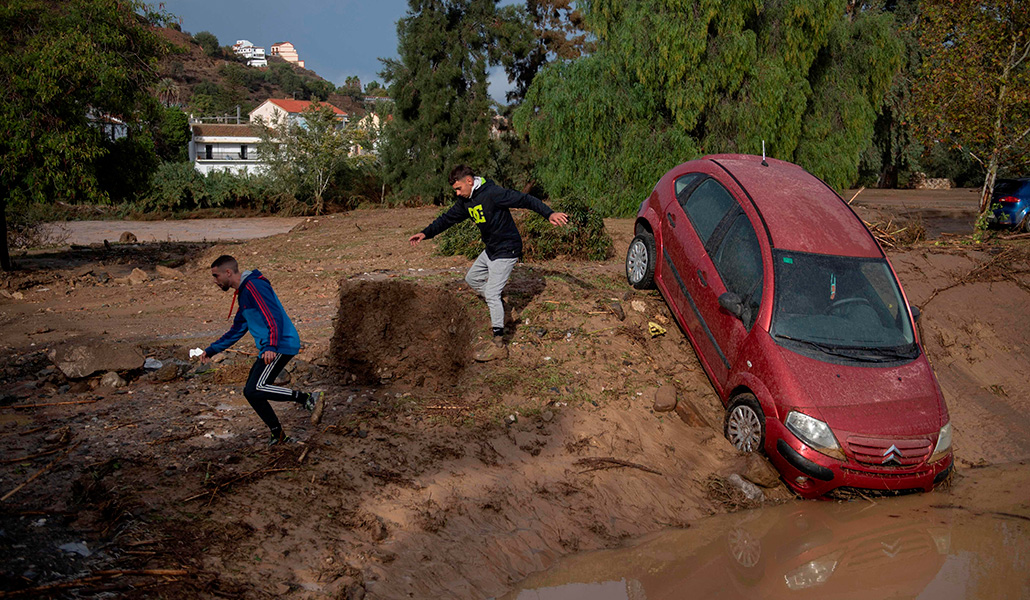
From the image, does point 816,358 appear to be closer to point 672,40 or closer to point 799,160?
point 672,40

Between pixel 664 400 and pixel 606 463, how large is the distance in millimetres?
1155

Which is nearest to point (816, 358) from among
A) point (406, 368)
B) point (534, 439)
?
point (534, 439)

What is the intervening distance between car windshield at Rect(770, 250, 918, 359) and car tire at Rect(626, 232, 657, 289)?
2.18m

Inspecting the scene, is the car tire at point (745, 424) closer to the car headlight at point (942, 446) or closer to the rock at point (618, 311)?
the car headlight at point (942, 446)

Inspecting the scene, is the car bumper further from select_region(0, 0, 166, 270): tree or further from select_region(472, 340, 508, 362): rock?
select_region(0, 0, 166, 270): tree

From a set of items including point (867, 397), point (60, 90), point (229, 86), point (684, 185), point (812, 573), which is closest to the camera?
point (812, 573)

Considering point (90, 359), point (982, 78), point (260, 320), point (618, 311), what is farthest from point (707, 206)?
point (982, 78)

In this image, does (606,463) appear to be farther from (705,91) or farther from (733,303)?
(705,91)

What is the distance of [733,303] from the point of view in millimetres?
6164

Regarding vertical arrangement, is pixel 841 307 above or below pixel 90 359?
above

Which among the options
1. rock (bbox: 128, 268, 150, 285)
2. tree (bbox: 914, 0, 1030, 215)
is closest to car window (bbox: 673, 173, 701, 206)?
tree (bbox: 914, 0, 1030, 215)

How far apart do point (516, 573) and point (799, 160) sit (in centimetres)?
1971

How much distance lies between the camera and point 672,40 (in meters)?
19.1

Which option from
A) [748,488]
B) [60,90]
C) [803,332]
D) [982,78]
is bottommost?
[748,488]
